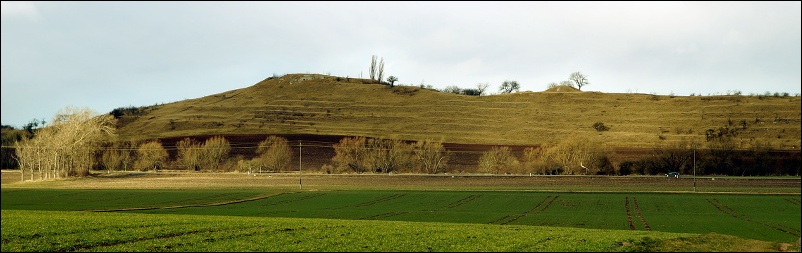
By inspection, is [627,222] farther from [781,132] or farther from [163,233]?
[781,132]

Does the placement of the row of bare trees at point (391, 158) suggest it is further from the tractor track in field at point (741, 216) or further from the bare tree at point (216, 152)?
the tractor track in field at point (741, 216)

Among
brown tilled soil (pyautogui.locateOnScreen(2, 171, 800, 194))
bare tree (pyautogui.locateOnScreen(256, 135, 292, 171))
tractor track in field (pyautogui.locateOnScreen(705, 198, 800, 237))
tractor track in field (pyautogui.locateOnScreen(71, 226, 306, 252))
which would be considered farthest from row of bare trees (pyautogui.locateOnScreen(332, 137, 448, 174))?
tractor track in field (pyautogui.locateOnScreen(71, 226, 306, 252))

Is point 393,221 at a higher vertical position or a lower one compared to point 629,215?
higher

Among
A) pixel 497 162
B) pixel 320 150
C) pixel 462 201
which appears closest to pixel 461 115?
pixel 320 150

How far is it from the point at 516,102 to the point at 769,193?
320ft

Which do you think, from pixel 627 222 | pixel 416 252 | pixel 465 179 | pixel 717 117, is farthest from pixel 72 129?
pixel 717 117

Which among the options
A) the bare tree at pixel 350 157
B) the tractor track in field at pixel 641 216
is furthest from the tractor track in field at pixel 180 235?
the bare tree at pixel 350 157

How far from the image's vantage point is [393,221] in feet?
121

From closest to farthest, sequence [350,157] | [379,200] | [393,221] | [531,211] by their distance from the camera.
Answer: [393,221] < [531,211] < [379,200] < [350,157]

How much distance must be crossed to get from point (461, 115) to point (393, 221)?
125982mm

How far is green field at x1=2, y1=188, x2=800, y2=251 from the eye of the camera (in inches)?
863

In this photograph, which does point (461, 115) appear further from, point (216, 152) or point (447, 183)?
point (447, 183)

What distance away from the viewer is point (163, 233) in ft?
81.1

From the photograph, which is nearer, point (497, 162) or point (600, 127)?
point (497, 162)
